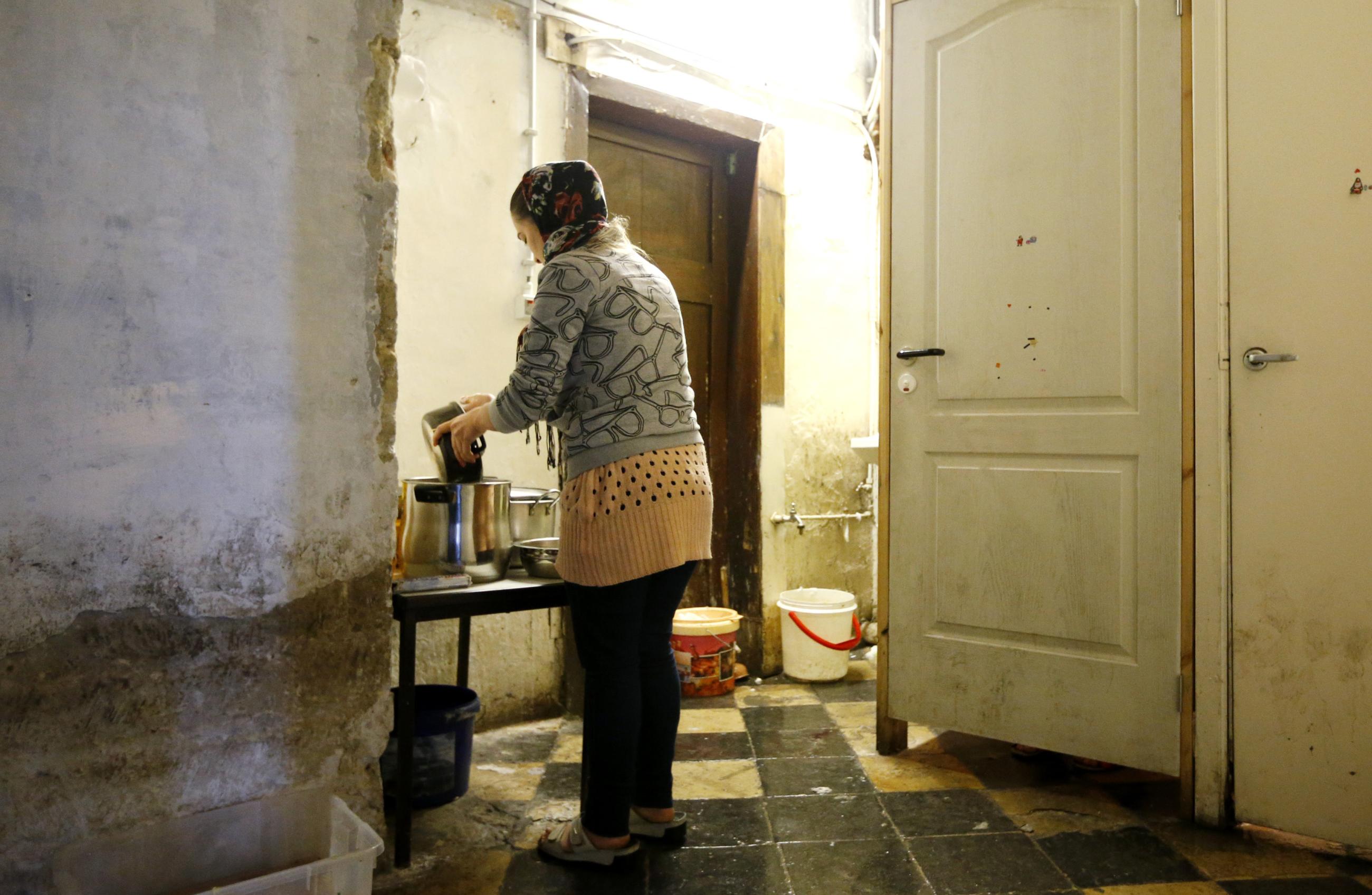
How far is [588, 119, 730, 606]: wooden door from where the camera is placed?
10.9 feet

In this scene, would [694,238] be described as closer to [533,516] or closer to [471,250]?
[471,250]

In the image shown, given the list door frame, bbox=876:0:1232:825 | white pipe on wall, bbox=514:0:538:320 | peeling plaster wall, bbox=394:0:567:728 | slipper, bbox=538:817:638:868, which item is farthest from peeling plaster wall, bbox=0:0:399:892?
door frame, bbox=876:0:1232:825

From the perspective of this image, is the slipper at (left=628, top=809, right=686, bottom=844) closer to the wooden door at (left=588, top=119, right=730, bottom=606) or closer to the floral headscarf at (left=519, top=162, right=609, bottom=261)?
the floral headscarf at (left=519, top=162, right=609, bottom=261)

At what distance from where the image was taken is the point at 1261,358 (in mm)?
1957

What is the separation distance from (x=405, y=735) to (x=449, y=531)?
17.0 inches

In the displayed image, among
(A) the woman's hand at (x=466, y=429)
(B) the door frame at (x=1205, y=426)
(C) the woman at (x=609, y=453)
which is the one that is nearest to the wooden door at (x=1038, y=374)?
(B) the door frame at (x=1205, y=426)

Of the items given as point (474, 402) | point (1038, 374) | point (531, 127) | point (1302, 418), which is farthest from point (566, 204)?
point (1302, 418)

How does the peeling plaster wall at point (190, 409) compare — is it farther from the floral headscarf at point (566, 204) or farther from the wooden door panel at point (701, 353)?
the wooden door panel at point (701, 353)

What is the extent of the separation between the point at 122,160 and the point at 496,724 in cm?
191

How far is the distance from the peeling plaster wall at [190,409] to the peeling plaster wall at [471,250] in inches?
34.3

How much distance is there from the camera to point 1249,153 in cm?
198

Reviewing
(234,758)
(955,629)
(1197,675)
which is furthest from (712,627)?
(234,758)

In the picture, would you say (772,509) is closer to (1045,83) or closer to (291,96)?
(1045,83)

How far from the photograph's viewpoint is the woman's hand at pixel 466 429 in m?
1.77
